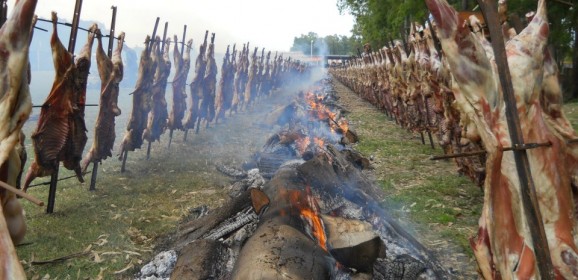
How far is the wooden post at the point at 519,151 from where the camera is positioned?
96.7 inches

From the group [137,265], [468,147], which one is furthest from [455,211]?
[137,265]

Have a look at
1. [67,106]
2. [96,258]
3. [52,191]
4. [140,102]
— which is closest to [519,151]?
[96,258]

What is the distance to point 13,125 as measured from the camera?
113 inches

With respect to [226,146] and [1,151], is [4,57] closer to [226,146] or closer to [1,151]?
[1,151]

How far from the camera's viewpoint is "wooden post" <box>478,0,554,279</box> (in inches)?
96.7

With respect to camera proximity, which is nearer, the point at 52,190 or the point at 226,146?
the point at 52,190

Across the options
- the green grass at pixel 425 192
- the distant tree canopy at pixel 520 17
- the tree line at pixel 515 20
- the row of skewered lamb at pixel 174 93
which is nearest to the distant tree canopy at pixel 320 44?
the tree line at pixel 515 20

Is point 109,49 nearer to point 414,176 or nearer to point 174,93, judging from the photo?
point 174,93

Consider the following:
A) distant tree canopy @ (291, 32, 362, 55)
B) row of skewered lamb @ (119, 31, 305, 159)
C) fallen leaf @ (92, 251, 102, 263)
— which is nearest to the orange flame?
fallen leaf @ (92, 251, 102, 263)

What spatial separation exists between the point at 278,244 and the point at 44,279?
8.60ft

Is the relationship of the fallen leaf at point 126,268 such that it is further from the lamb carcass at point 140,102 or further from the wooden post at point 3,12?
the lamb carcass at point 140,102

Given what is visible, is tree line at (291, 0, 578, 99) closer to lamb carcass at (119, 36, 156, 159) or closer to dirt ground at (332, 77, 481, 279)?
dirt ground at (332, 77, 481, 279)

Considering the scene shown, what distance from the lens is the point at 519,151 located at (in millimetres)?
2512

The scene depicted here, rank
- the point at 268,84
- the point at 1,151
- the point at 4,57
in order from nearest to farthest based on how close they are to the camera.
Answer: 1. the point at 1,151
2. the point at 4,57
3. the point at 268,84
